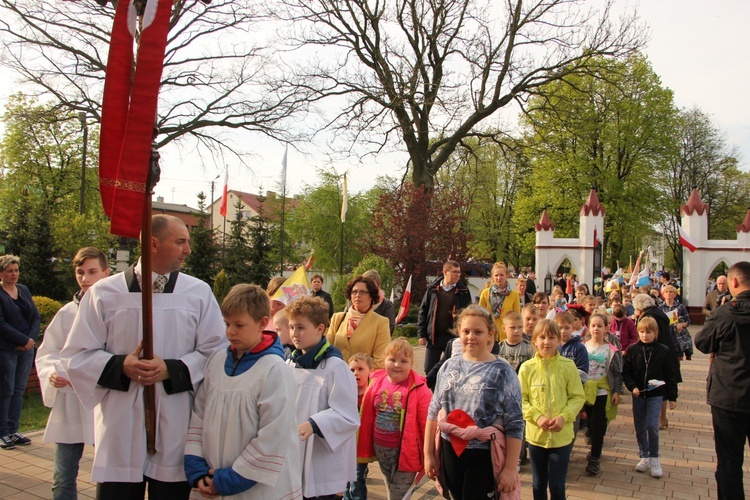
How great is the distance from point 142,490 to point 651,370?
5338mm

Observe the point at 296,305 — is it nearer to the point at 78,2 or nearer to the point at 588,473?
the point at 588,473

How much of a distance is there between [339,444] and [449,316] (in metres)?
4.24

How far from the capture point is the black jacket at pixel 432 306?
7449 mm

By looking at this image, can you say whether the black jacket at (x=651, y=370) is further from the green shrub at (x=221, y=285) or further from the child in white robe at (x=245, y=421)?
the green shrub at (x=221, y=285)

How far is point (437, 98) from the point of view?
70.0 ft

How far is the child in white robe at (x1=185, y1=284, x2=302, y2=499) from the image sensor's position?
259 cm

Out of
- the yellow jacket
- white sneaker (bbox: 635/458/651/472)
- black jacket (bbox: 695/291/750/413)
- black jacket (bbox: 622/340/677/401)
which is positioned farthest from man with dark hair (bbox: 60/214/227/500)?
black jacket (bbox: 622/340/677/401)

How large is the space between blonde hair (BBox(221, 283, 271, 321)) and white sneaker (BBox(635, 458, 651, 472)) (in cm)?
487

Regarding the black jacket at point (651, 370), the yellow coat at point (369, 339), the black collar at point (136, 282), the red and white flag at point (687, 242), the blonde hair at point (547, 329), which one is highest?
the red and white flag at point (687, 242)

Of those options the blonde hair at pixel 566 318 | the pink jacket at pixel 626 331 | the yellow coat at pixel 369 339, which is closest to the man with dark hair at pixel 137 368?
the yellow coat at pixel 369 339

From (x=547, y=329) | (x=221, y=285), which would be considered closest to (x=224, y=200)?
(x=221, y=285)

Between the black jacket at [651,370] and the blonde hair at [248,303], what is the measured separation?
16.1 ft

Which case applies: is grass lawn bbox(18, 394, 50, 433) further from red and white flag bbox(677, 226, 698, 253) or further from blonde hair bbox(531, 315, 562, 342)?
red and white flag bbox(677, 226, 698, 253)

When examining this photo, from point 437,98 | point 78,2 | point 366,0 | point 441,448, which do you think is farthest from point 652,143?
point 441,448
